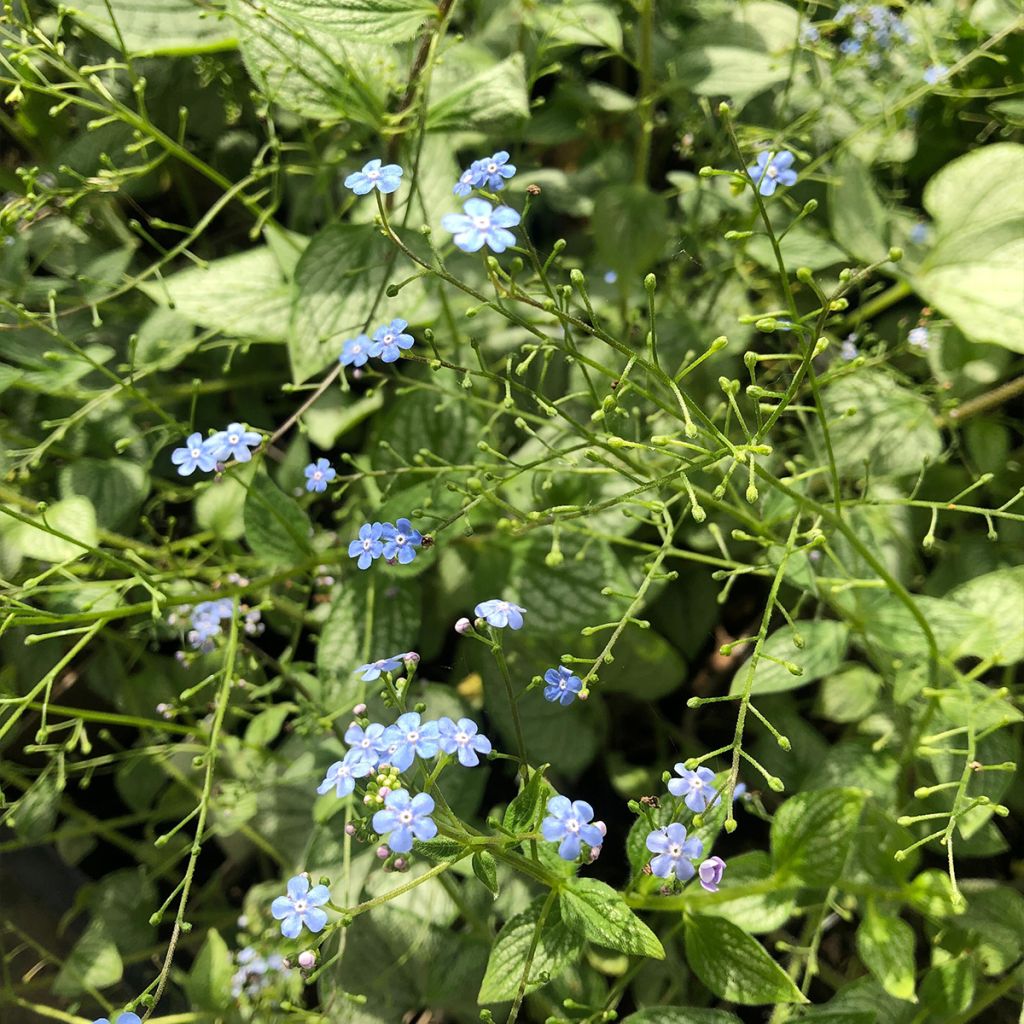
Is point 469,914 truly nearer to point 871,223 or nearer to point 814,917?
point 814,917

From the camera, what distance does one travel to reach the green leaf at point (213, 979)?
1.70 m

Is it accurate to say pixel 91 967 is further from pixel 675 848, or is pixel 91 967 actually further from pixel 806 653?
pixel 806 653

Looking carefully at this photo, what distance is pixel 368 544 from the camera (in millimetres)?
1363

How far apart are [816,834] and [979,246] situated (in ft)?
4.20

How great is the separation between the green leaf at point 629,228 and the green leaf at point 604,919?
1.26 m

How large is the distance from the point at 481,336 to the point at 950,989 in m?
1.51

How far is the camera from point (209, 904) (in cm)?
214

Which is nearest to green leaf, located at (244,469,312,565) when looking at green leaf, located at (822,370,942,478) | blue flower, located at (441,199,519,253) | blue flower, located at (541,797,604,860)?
blue flower, located at (441,199,519,253)

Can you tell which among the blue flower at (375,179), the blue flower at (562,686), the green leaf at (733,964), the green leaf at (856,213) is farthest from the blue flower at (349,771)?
the green leaf at (856,213)

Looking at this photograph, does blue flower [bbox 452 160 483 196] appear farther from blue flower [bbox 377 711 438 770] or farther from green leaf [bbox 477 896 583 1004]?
green leaf [bbox 477 896 583 1004]

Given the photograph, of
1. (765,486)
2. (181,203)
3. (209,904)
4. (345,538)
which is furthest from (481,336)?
(209,904)

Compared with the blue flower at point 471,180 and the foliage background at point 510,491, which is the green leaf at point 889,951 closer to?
the foliage background at point 510,491

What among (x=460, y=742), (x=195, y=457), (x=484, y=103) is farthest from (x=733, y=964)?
(x=484, y=103)

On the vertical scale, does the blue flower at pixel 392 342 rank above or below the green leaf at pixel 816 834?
above
